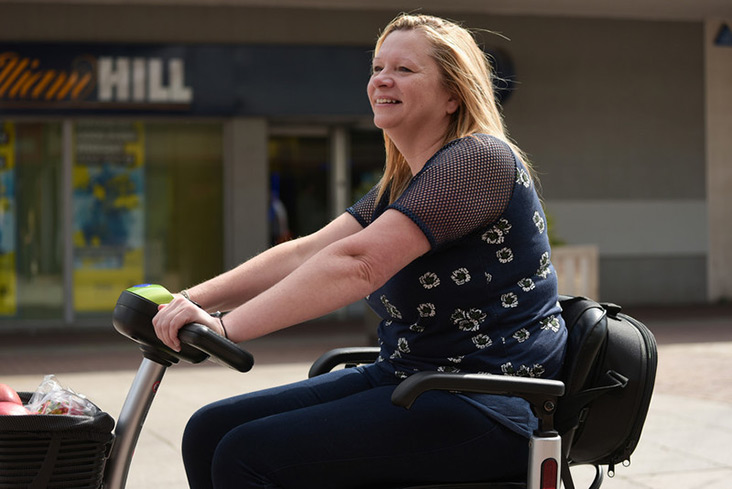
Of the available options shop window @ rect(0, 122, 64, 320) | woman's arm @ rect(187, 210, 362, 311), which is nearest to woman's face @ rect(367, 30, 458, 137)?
woman's arm @ rect(187, 210, 362, 311)

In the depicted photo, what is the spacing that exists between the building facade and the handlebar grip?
9555mm

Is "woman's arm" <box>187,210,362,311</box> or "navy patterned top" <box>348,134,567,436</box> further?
"woman's arm" <box>187,210,362,311</box>

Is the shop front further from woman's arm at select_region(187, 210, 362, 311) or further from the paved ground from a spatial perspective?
woman's arm at select_region(187, 210, 362, 311)

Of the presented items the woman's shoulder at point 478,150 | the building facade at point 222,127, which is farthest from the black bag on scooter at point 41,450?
the building facade at point 222,127

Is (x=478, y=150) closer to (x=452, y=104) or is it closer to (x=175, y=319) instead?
(x=452, y=104)

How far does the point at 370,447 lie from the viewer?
1.99 m

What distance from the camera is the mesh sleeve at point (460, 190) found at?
203 centimetres

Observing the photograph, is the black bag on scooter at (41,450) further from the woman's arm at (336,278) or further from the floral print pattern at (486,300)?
the floral print pattern at (486,300)

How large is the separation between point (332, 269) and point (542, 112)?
1219 cm

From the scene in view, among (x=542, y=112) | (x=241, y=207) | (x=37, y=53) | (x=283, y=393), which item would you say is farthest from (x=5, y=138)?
(x=283, y=393)

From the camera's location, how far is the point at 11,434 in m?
1.80

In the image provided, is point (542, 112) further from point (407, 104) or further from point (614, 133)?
point (407, 104)

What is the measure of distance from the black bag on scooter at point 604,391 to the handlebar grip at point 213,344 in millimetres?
722

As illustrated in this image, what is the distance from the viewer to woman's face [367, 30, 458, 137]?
2.22 m
